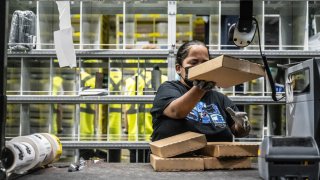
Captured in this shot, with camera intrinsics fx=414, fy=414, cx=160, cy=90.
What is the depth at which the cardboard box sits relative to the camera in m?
1.19

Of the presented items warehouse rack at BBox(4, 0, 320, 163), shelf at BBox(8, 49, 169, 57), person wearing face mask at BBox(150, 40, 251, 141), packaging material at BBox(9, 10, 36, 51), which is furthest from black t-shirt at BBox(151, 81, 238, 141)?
packaging material at BBox(9, 10, 36, 51)

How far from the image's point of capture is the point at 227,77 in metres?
1.10

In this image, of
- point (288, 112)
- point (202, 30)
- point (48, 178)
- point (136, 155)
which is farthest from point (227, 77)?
point (202, 30)

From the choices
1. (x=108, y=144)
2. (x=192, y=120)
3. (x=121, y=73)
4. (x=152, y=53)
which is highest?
(x=152, y=53)

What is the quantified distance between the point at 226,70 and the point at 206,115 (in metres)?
0.62

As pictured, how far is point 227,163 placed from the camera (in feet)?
3.95

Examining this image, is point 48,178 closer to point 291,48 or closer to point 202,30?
point 291,48

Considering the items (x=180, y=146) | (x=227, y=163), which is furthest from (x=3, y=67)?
(x=227, y=163)

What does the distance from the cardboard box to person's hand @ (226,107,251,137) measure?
41 cm

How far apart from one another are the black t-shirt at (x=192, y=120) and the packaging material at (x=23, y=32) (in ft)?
5.24

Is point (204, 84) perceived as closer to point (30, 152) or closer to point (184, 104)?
point (184, 104)

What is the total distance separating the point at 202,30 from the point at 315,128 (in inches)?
125

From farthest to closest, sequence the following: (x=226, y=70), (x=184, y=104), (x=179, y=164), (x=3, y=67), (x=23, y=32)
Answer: (x=23, y=32) → (x=184, y=104) → (x=179, y=164) → (x=226, y=70) → (x=3, y=67)

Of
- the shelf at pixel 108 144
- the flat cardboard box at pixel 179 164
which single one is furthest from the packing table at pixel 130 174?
the shelf at pixel 108 144
